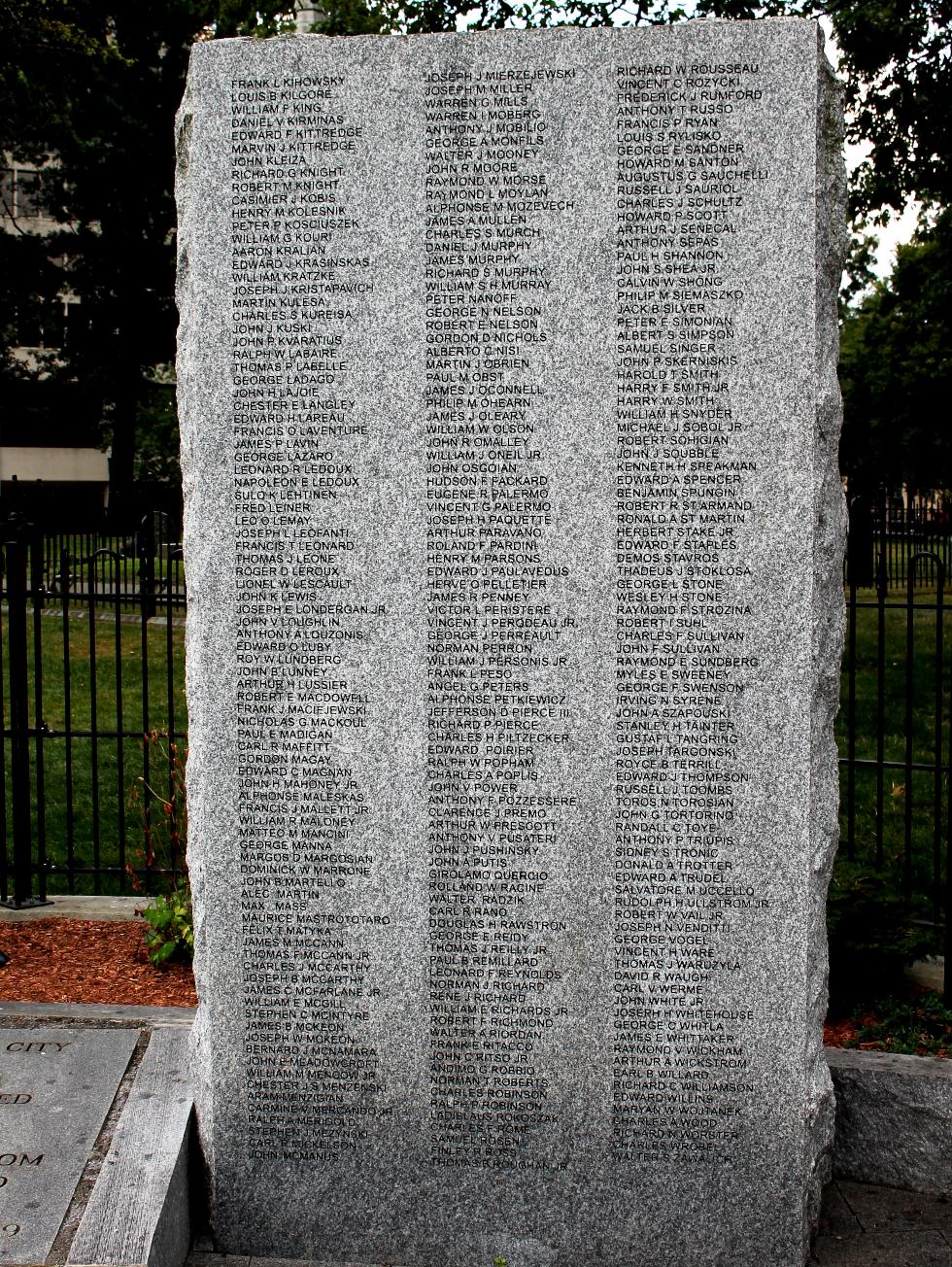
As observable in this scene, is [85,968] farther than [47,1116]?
Yes

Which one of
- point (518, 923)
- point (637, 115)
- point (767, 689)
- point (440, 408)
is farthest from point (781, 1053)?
point (637, 115)

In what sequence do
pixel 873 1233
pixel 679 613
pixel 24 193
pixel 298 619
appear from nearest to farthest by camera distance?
pixel 679 613
pixel 298 619
pixel 873 1233
pixel 24 193

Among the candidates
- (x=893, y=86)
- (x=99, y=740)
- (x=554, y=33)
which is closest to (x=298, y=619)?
(x=554, y=33)

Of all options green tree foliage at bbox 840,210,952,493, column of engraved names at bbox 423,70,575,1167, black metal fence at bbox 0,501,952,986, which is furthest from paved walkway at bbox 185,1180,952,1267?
green tree foliage at bbox 840,210,952,493

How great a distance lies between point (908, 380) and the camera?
2227cm

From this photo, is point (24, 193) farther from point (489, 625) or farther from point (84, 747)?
point (489, 625)

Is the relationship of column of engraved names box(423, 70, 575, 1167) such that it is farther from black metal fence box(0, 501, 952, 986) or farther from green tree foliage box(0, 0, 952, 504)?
green tree foliage box(0, 0, 952, 504)

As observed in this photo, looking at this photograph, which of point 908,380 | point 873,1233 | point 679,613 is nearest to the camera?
point 679,613

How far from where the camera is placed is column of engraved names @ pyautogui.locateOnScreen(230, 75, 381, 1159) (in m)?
3.93

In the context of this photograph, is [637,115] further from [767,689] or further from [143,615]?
[143,615]

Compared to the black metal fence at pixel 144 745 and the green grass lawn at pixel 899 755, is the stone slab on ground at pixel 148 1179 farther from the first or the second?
the green grass lawn at pixel 899 755

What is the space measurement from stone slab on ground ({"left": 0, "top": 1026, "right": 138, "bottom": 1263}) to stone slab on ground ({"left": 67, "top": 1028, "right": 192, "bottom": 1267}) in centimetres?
8

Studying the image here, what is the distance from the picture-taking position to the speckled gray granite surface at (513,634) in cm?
382

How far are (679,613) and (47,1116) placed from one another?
2.61 metres
